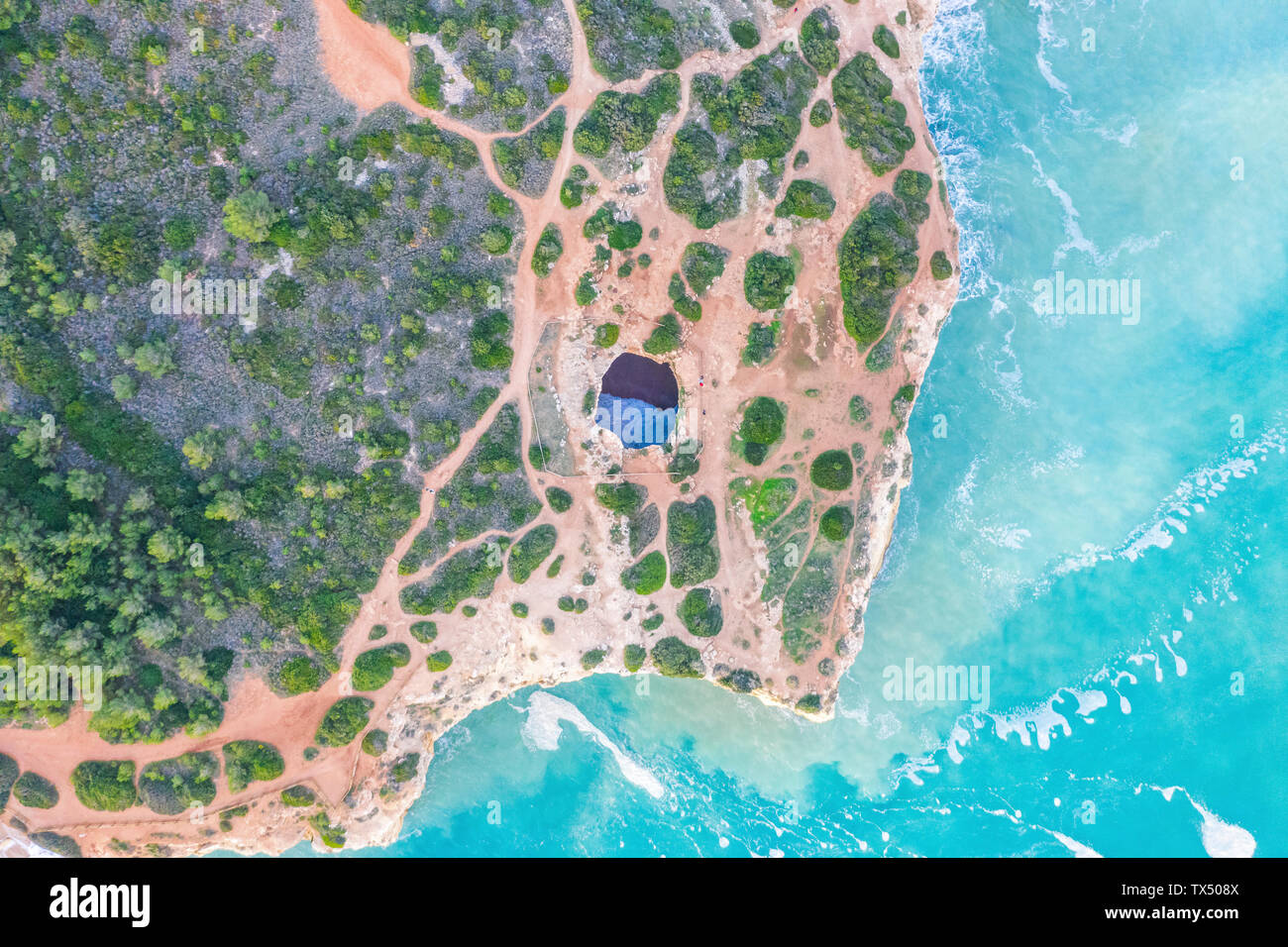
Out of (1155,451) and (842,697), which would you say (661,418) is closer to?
(842,697)

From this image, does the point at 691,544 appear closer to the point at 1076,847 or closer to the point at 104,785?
the point at 1076,847

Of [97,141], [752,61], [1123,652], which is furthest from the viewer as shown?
[1123,652]

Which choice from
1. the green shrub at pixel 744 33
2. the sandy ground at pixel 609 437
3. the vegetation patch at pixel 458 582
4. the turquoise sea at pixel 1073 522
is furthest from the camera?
the turquoise sea at pixel 1073 522

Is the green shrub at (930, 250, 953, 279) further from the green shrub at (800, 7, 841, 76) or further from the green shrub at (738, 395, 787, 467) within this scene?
the green shrub at (800, 7, 841, 76)

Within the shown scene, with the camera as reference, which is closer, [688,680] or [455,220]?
[455,220]

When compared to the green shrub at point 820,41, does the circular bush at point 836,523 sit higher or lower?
lower

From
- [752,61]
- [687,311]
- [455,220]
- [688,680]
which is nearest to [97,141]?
[455,220]

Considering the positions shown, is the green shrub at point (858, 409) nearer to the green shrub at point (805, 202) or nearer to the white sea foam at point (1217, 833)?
the green shrub at point (805, 202)

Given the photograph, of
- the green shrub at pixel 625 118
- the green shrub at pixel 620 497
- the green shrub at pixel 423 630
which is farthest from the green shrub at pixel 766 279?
the green shrub at pixel 423 630
